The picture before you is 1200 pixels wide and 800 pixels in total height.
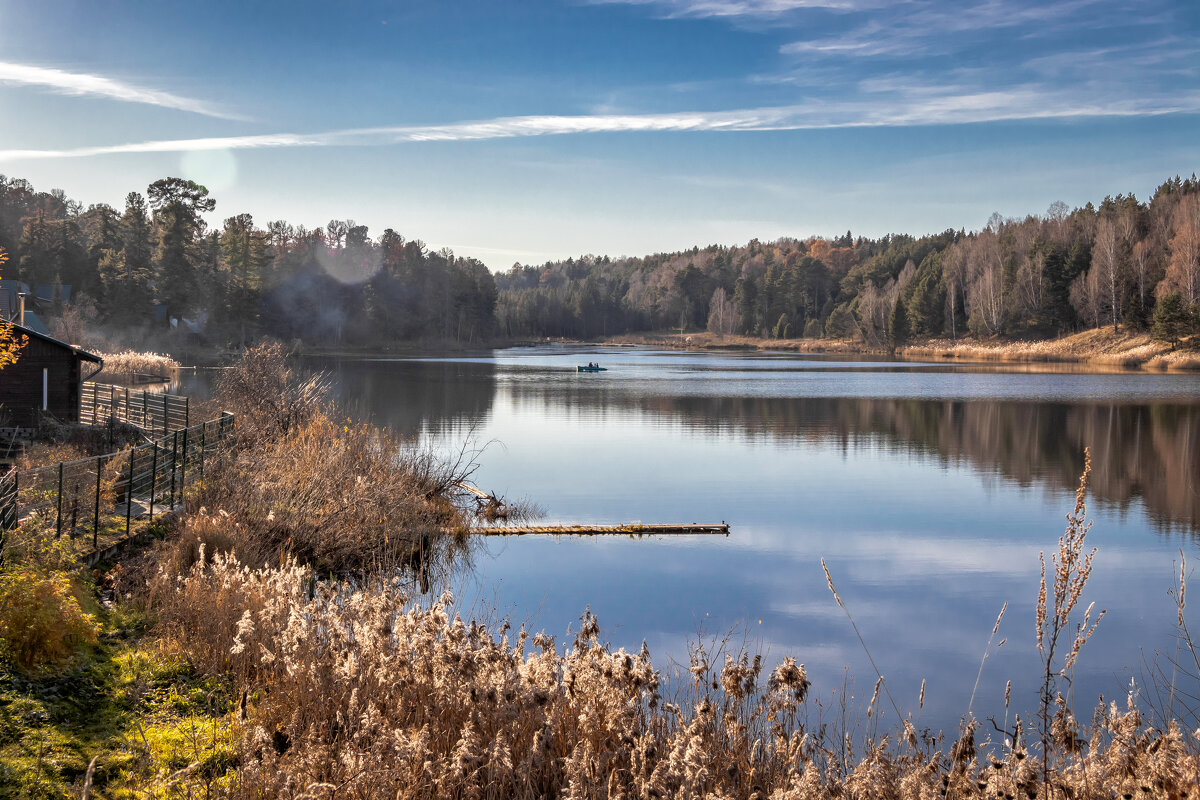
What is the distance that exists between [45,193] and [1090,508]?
446 ft

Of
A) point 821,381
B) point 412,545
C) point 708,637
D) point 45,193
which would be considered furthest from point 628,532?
point 45,193

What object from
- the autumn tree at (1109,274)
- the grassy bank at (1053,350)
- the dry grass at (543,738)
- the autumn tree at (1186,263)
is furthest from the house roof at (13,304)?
the autumn tree at (1109,274)

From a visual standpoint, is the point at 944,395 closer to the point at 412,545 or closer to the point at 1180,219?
the point at 412,545

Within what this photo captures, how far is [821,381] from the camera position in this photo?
67125 millimetres

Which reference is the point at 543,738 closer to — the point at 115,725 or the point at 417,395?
the point at 115,725

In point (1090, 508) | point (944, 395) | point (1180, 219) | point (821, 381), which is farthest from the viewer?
point (1180, 219)

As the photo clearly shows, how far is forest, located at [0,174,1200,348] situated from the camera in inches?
3216

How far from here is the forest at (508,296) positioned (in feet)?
268

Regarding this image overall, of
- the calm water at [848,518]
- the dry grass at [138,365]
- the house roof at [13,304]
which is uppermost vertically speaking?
the house roof at [13,304]

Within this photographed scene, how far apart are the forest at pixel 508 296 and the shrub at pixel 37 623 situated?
65.4 metres

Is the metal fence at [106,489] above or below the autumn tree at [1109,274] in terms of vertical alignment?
→ below

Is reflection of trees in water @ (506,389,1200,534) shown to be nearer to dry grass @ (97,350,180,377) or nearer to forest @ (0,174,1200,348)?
dry grass @ (97,350,180,377)

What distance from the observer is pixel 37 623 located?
26.6ft

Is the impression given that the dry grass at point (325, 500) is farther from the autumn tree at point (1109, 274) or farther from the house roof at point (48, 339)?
the autumn tree at point (1109, 274)
